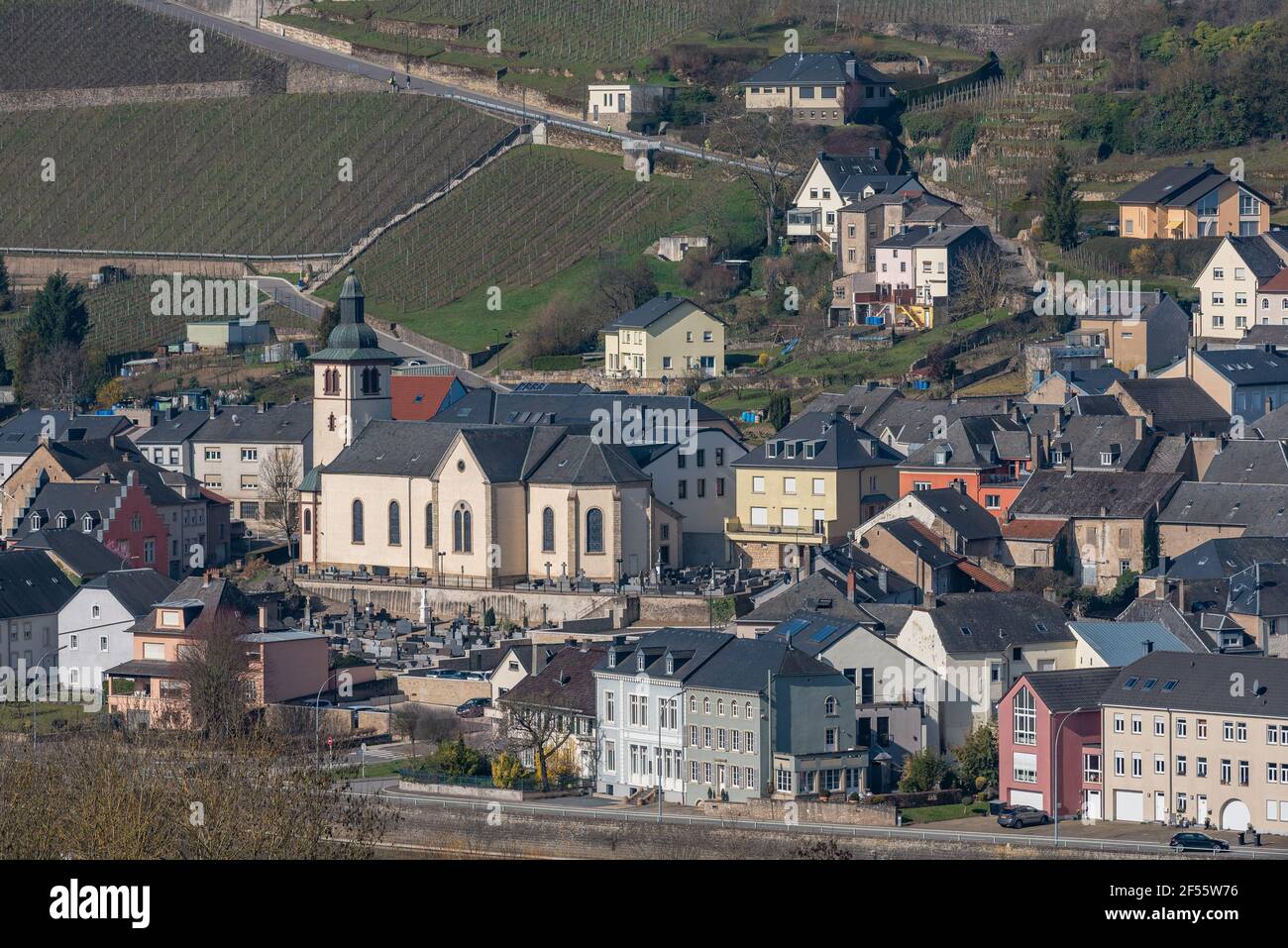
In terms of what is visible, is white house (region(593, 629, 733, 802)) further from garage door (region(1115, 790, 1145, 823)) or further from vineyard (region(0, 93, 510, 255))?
vineyard (region(0, 93, 510, 255))

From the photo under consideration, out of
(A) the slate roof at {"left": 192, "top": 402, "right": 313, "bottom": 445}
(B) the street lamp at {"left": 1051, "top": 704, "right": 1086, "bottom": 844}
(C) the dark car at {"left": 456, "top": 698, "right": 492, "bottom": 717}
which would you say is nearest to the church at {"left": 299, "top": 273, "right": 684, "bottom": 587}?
(A) the slate roof at {"left": 192, "top": 402, "right": 313, "bottom": 445}

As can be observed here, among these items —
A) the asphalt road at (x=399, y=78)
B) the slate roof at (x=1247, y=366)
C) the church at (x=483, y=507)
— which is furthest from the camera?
the asphalt road at (x=399, y=78)

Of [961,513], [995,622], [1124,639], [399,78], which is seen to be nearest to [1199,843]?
[1124,639]

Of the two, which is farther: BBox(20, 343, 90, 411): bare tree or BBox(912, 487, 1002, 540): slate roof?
BBox(20, 343, 90, 411): bare tree

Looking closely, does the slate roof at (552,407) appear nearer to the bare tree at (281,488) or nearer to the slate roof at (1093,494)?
the bare tree at (281,488)

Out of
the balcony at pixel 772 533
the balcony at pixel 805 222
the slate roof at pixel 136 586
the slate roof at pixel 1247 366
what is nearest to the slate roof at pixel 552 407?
the balcony at pixel 772 533
